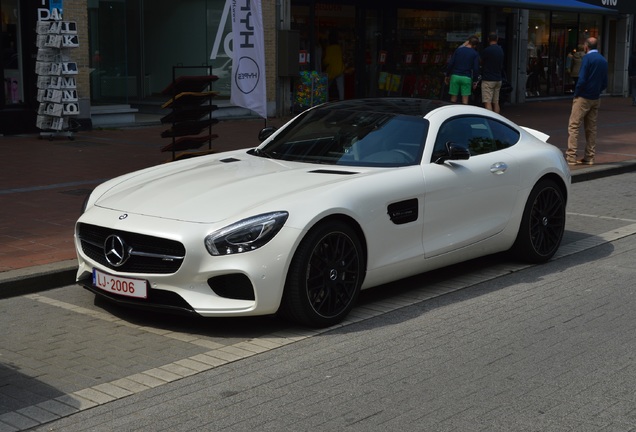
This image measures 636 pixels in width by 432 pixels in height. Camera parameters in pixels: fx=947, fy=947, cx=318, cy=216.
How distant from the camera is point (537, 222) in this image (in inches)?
323

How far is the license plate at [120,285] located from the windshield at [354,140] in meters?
1.87

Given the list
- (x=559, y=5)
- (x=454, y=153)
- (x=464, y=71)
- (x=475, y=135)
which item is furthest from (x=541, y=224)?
(x=559, y=5)

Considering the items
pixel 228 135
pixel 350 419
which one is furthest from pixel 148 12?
pixel 350 419

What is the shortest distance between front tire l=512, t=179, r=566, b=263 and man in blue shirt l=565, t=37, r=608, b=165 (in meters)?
6.57

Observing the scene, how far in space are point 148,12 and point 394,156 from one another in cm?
1486

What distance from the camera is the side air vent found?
6.71m

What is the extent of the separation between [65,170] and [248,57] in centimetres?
290

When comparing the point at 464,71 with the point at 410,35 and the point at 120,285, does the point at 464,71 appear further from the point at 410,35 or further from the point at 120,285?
the point at 120,285

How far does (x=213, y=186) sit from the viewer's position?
6.68m

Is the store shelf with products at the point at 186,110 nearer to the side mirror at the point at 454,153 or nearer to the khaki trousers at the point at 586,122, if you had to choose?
the side mirror at the point at 454,153

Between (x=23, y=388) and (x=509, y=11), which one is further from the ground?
(x=509, y=11)

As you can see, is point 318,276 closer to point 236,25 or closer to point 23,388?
point 23,388

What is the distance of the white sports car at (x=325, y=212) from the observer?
5.96 m

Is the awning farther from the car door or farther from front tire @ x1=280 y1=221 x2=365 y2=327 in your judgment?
front tire @ x1=280 y1=221 x2=365 y2=327
